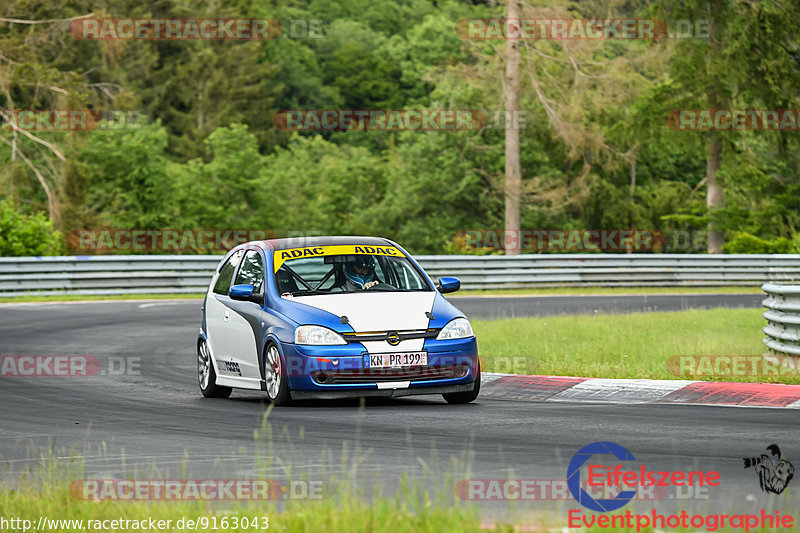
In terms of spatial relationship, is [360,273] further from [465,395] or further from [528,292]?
[528,292]

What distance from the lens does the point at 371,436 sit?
31.3ft

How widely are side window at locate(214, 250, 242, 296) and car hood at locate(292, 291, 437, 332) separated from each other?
1.65 m

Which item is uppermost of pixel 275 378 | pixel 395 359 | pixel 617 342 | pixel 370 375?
pixel 395 359

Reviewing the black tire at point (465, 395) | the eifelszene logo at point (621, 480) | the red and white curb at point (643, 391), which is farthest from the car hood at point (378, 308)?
the eifelszene logo at point (621, 480)

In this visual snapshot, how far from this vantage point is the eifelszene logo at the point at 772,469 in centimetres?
720

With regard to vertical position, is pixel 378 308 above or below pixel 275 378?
above

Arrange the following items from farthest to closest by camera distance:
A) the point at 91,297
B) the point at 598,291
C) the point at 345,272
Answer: the point at 598,291 < the point at 91,297 < the point at 345,272

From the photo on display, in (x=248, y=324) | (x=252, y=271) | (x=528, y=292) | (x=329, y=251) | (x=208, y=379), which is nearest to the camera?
(x=248, y=324)

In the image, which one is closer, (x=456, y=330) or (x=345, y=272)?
(x=456, y=330)

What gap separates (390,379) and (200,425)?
71.1 inches

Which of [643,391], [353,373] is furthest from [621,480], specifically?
[643,391]

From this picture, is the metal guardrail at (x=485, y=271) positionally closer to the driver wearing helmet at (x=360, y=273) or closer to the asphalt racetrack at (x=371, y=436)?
the asphalt racetrack at (x=371, y=436)

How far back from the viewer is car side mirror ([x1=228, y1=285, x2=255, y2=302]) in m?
12.3

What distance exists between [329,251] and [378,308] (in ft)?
4.59
